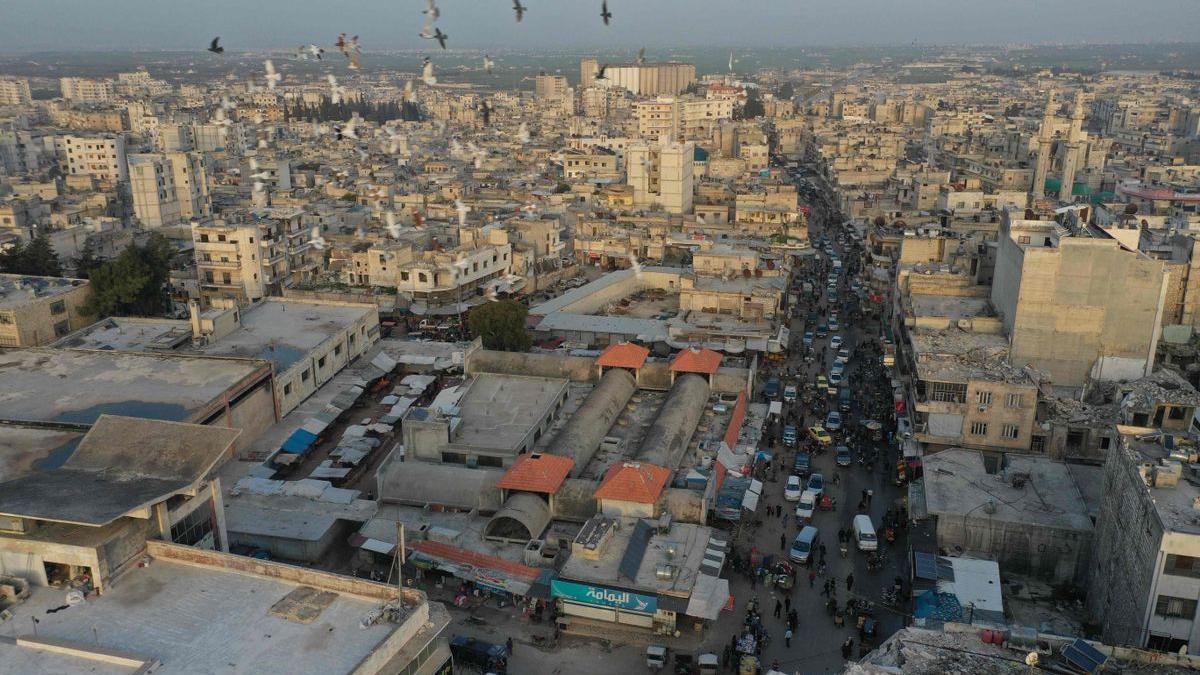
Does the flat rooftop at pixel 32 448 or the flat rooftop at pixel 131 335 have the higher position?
the flat rooftop at pixel 32 448

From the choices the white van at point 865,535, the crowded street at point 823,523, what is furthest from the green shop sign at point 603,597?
the white van at point 865,535

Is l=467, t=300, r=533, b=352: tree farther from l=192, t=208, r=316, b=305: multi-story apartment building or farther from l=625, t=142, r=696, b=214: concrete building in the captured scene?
l=625, t=142, r=696, b=214: concrete building

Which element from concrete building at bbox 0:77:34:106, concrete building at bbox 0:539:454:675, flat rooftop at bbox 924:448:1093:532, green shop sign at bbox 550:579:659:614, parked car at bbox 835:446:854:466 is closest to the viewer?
concrete building at bbox 0:539:454:675

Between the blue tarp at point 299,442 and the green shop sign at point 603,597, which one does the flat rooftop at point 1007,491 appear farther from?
the blue tarp at point 299,442

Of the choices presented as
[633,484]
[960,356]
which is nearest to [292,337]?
[633,484]

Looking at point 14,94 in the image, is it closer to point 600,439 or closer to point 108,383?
point 108,383

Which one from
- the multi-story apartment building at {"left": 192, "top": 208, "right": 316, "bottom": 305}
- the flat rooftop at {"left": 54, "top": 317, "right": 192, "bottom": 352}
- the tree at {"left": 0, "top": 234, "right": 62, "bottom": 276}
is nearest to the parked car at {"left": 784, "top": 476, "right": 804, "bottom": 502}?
the flat rooftop at {"left": 54, "top": 317, "right": 192, "bottom": 352}
